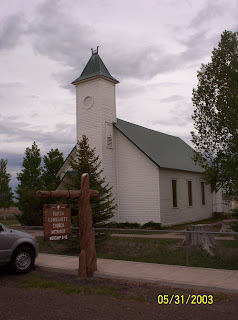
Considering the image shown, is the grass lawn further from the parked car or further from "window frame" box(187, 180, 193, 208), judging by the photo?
"window frame" box(187, 180, 193, 208)

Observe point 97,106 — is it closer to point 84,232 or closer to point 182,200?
point 182,200

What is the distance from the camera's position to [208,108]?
1988 cm

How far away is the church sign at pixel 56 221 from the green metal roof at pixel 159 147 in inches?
518

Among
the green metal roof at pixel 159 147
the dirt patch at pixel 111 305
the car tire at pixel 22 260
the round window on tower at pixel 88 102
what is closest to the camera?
the dirt patch at pixel 111 305

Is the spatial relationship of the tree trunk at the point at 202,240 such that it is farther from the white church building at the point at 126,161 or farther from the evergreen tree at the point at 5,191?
the evergreen tree at the point at 5,191

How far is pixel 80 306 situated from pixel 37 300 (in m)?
1.03

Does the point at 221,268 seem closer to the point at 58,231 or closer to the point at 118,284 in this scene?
the point at 118,284

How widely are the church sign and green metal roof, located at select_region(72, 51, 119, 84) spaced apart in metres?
15.7

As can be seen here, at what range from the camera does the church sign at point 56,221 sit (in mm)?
8352

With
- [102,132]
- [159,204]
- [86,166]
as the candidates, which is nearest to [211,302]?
[86,166]

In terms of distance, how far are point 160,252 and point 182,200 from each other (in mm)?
13524
